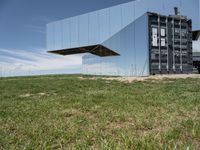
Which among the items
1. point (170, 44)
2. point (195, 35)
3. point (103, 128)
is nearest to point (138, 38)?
point (170, 44)

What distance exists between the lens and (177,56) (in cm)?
4066

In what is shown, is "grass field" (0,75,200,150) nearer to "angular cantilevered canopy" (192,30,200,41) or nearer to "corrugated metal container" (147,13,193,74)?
"corrugated metal container" (147,13,193,74)

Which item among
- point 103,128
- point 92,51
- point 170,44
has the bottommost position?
point 103,128

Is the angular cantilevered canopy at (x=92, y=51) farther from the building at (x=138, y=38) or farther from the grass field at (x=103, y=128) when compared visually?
the grass field at (x=103, y=128)

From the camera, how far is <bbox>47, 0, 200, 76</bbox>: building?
38688mm

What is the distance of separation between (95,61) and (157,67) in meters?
12.3

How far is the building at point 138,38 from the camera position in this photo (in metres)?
38.7

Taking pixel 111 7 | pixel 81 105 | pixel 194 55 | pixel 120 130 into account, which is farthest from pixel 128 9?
pixel 120 130

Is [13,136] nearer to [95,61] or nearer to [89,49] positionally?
[95,61]

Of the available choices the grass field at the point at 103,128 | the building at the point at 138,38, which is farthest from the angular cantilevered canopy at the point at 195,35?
the grass field at the point at 103,128

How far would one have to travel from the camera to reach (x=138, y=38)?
38875 mm

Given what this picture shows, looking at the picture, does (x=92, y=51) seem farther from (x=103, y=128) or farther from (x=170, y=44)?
(x=103, y=128)

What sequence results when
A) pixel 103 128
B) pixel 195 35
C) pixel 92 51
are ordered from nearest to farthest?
1. pixel 103 128
2. pixel 195 35
3. pixel 92 51

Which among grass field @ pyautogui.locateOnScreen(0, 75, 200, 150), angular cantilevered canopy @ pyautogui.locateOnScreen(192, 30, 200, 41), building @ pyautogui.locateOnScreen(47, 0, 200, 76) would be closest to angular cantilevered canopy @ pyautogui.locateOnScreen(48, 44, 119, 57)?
building @ pyautogui.locateOnScreen(47, 0, 200, 76)
